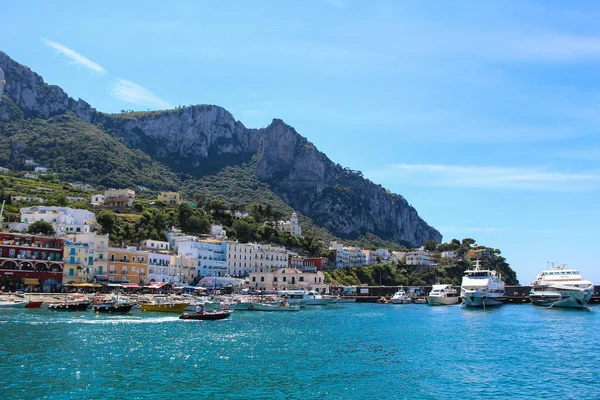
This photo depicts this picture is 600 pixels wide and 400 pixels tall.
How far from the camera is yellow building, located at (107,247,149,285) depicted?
9856 cm

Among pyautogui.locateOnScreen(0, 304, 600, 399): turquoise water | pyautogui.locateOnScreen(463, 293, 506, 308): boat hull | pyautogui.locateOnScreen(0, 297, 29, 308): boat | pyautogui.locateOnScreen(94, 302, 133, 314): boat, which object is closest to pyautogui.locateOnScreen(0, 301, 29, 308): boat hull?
pyautogui.locateOnScreen(0, 297, 29, 308): boat

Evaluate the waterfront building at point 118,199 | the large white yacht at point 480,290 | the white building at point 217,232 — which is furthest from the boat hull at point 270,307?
the waterfront building at point 118,199

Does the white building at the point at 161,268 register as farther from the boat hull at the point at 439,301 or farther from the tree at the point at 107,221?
the boat hull at the point at 439,301

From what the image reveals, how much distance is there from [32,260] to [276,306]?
3983 centimetres

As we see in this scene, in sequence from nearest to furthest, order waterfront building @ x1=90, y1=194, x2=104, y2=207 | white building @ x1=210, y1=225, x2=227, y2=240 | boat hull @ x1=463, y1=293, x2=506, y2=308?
boat hull @ x1=463, y1=293, x2=506, y2=308 < white building @ x1=210, y1=225, x2=227, y2=240 < waterfront building @ x1=90, y1=194, x2=104, y2=207

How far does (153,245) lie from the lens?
11456 centimetres

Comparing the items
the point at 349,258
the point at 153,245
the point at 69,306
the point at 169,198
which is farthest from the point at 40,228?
the point at 349,258

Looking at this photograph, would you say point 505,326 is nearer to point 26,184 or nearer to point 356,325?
point 356,325

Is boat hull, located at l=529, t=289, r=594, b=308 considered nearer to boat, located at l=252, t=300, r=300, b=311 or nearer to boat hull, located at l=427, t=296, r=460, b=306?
boat hull, located at l=427, t=296, r=460, b=306

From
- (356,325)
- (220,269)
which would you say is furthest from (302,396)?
(220,269)

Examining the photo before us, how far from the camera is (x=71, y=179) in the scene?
194 metres

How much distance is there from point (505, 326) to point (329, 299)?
53060mm

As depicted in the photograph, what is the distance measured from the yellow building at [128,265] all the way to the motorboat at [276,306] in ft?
81.3

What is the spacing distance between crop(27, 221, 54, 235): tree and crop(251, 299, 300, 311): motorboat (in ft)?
136
